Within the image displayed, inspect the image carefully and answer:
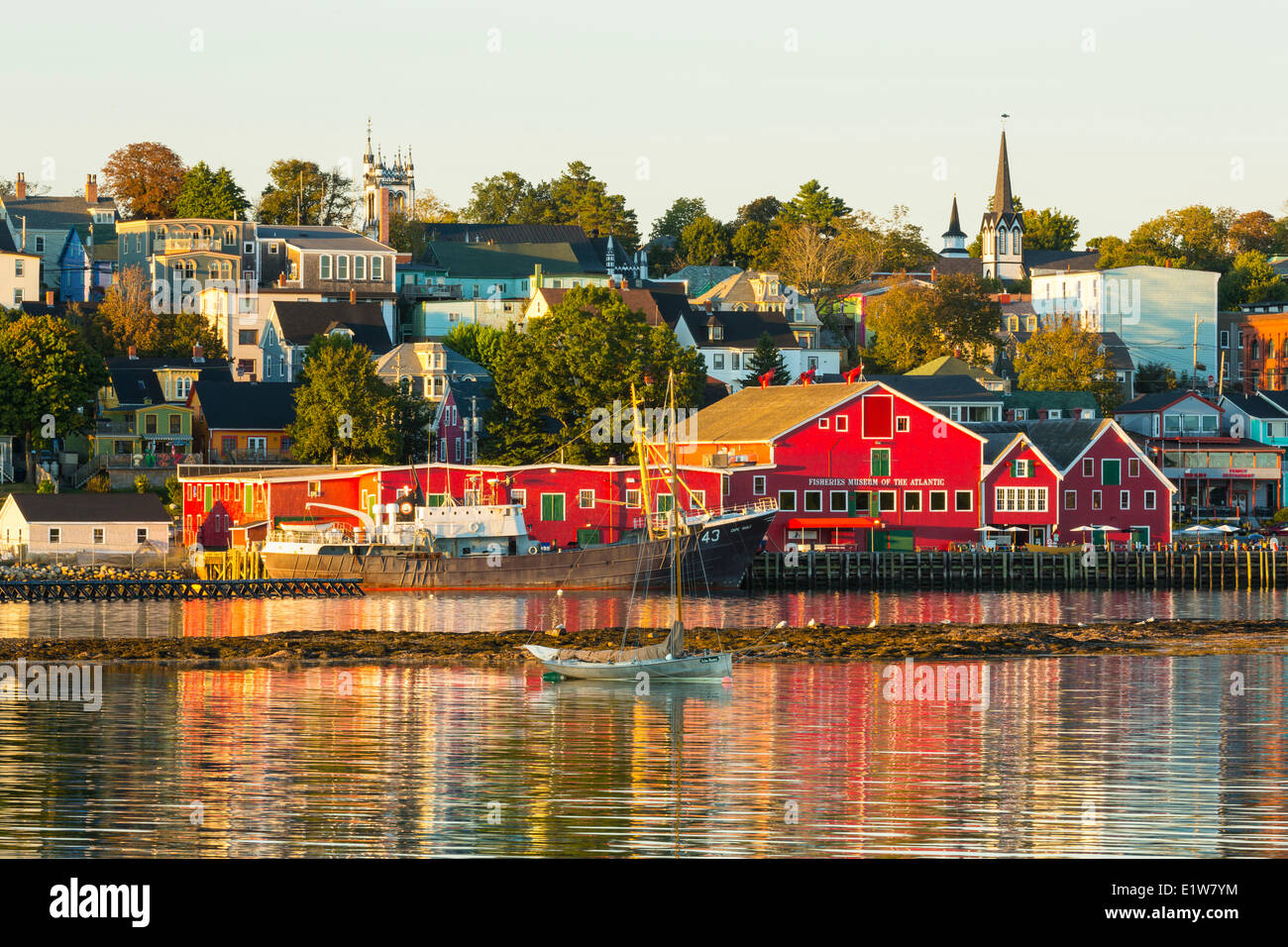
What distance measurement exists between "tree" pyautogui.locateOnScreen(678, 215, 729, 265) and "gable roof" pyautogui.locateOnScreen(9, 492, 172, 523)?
108 m

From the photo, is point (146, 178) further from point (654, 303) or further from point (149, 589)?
point (149, 589)

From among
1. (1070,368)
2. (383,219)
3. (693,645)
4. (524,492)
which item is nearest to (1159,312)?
(1070,368)

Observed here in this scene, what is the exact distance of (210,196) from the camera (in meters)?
164

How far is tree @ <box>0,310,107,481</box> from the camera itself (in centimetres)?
10019

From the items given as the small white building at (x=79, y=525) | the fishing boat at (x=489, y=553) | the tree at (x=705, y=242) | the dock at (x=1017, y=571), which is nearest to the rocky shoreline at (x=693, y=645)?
the fishing boat at (x=489, y=553)

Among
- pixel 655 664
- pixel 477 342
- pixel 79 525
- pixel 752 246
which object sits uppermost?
pixel 752 246

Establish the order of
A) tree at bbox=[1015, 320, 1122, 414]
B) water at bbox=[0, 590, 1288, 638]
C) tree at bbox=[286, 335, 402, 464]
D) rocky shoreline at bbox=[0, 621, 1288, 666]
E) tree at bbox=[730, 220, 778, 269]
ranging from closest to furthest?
rocky shoreline at bbox=[0, 621, 1288, 666] < water at bbox=[0, 590, 1288, 638] < tree at bbox=[286, 335, 402, 464] < tree at bbox=[1015, 320, 1122, 414] < tree at bbox=[730, 220, 778, 269]

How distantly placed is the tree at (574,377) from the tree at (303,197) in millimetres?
75636

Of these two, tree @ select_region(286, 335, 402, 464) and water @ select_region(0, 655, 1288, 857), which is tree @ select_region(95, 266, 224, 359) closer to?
tree @ select_region(286, 335, 402, 464)

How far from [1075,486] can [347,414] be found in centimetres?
3750

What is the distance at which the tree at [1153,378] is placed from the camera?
150625 millimetres

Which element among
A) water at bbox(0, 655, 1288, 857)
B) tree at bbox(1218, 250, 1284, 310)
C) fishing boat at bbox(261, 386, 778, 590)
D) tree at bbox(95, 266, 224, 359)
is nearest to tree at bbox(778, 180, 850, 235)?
tree at bbox(1218, 250, 1284, 310)
